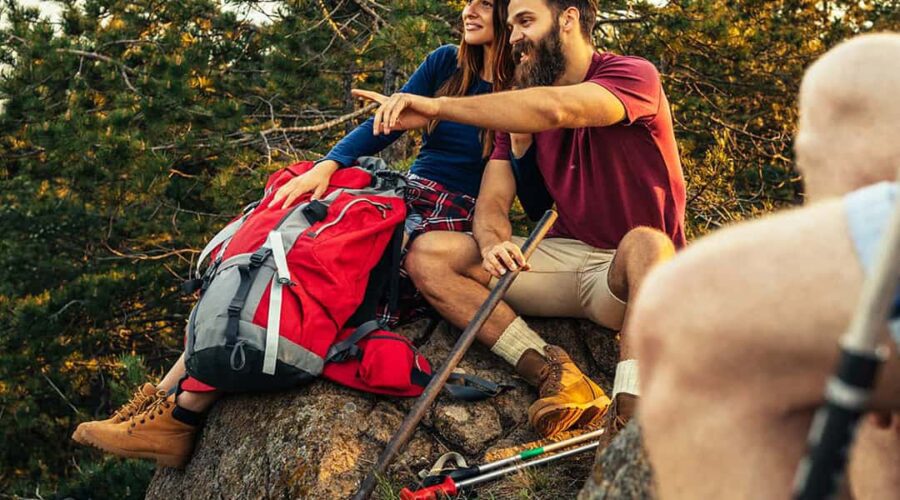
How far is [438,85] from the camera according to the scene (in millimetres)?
4906

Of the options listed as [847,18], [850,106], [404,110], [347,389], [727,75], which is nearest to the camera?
[850,106]

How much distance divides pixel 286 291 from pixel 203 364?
0.41m

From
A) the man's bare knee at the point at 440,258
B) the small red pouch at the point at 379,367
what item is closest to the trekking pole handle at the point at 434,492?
the small red pouch at the point at 379,367

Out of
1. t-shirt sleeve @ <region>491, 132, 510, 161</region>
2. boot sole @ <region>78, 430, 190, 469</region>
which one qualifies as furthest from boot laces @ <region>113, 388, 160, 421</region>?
t-shirt sleeve @ <region>491, 132, 510, 161</region>

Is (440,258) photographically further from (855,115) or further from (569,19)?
(855,115)

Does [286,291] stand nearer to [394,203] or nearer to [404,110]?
[394,203]

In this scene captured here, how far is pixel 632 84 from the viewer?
3.97m

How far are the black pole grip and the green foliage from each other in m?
5.41

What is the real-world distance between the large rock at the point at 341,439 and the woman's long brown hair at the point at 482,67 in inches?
39.5

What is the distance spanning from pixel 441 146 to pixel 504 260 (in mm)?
991

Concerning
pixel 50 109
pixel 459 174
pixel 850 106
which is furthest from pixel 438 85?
pixel 50 109

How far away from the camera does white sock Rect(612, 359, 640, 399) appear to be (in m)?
3.51

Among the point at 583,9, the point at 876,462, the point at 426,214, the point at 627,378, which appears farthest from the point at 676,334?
the point at 426,214

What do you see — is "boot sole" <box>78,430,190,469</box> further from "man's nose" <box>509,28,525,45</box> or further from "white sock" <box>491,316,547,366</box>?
"man's nose" <box>509,28,525,45</box>
